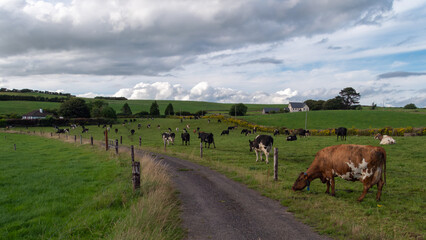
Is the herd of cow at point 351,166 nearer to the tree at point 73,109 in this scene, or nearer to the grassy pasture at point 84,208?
the grassy pasture at point 84,208

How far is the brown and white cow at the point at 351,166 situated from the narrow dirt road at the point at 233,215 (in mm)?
2688

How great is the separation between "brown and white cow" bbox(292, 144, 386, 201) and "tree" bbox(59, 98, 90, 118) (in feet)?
344

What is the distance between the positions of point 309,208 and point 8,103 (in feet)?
521

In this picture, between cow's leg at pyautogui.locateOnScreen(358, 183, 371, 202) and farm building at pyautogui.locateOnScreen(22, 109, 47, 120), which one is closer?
cow's leg at pyautogui.locateOnScreen(358, 183, 371, 202)

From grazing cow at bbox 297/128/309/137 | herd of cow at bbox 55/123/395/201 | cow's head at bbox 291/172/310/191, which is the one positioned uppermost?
herd of cow at bbox 55/123/395/201

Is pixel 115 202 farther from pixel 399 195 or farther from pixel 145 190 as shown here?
pixel 399 195

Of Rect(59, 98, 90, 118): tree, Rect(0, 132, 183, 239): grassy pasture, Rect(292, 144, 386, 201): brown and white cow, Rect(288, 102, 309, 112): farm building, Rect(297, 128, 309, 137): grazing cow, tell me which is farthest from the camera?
Rect(288, 102, 309, 112): farm building

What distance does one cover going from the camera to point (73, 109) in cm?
9919

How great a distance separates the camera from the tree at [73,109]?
98812mm

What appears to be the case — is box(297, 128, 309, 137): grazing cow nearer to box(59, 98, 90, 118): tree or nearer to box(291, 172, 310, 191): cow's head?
box(291, 172, 310, 191): cow's head

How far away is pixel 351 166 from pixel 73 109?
106986 mm

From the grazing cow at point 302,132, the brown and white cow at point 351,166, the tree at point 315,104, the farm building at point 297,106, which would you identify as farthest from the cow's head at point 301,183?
the farm building at point 297,106

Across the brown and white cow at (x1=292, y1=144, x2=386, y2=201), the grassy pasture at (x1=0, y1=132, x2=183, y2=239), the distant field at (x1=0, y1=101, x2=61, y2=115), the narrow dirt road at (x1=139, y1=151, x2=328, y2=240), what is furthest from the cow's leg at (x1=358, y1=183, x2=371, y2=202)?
the distant field at (x1=0, y1=101, x2=61, y2=115)

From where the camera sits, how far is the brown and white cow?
9.63m
